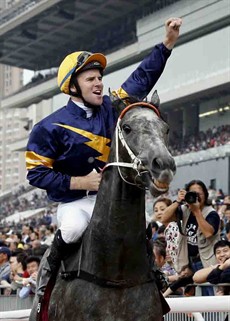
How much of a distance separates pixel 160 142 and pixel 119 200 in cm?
41

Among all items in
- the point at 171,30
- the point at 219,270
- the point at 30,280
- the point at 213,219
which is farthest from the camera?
the point at 30,280

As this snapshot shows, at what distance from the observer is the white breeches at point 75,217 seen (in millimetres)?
4086

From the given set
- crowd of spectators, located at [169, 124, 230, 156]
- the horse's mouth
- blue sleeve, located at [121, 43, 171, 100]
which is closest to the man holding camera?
blue sleeve, located at [121, 43, 171, 100]

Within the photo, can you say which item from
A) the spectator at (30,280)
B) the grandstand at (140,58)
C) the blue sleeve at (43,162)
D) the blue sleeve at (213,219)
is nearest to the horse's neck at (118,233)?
the blue sleeve at (43,162)

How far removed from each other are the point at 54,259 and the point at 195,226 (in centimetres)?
317

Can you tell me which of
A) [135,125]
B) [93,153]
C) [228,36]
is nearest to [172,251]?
[93,153]

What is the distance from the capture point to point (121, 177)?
12.5 ft

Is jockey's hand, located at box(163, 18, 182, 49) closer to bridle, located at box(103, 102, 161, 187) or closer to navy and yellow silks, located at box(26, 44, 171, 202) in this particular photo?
navy and yellow silks, located at box(26, 44, 171, 202)

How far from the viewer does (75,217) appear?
4.15 m

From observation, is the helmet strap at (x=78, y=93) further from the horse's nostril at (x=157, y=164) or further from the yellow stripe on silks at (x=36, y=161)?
the horse's nostril at (x=157, y=164)

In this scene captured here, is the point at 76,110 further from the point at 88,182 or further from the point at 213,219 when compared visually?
the point at 213,219

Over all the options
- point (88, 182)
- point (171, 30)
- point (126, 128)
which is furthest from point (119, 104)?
point (171, 30)

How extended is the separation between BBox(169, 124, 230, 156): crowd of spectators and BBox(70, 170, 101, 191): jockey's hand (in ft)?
113

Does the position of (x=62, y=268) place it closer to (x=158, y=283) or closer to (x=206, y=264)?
(x=158, y=283)
